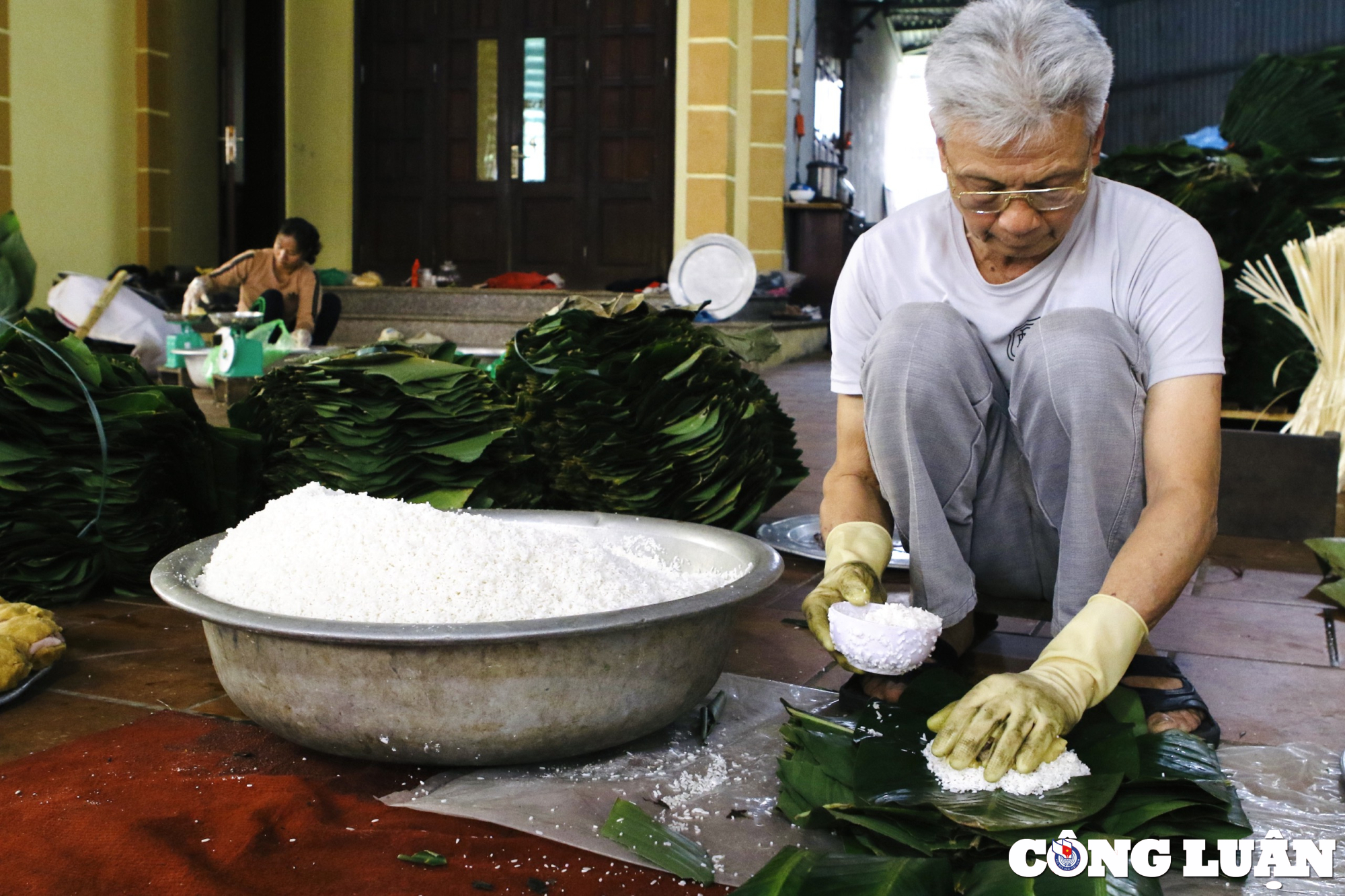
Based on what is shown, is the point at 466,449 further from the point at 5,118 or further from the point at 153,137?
the point at 153,137

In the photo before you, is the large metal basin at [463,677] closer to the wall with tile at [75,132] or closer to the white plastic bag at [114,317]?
the white plastic bag at [114,317]

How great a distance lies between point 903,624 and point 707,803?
30 cm

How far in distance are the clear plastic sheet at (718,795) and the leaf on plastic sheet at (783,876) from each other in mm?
78

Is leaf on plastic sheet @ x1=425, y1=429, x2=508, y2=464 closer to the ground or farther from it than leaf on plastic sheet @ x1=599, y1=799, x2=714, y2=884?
farther from it

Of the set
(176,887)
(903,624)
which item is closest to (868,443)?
(903,624)

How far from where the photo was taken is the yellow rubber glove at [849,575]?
1.36 m

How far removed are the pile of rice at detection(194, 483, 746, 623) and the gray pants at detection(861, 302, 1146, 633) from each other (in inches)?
10.8

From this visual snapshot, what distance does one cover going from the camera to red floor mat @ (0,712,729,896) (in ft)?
3.39

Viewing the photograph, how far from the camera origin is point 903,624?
1293mm

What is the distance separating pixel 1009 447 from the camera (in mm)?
1562

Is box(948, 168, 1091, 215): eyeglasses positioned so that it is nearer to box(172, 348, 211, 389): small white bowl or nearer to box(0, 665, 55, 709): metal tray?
box(0, 665, 55, 709): metal tray

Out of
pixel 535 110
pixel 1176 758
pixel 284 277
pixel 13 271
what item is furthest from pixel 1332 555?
pixel 535 110

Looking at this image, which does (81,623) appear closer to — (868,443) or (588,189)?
(868,443)

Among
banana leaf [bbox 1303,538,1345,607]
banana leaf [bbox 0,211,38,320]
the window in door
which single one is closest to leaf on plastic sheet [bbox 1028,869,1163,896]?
banana leaf [bbox 1303,538,1345,607]
